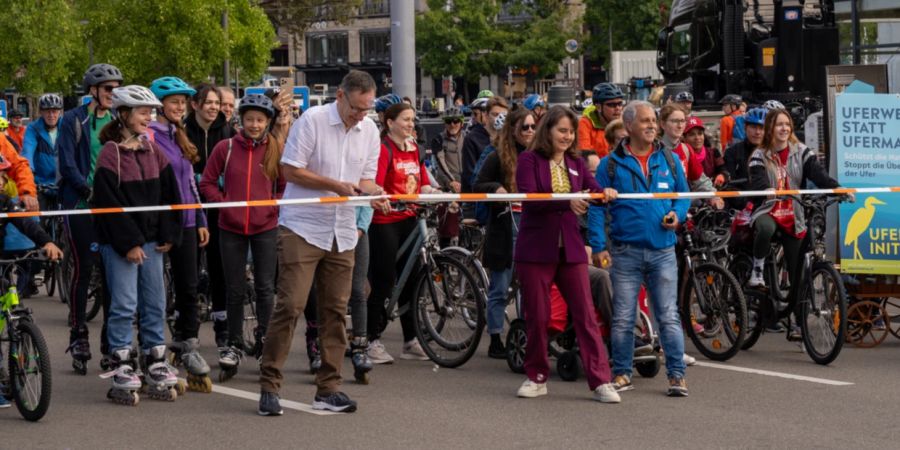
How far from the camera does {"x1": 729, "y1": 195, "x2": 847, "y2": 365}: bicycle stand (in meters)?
10.3

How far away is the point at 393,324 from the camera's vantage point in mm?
13375

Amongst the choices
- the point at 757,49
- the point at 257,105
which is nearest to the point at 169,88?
the point at 257,105

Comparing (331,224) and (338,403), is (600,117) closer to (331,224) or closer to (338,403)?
(331,224)

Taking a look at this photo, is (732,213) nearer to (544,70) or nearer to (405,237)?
(405,237)

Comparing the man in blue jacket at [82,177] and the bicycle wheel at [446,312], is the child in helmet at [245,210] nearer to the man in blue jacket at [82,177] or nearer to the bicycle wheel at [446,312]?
the man in blue jacket at [82,177]

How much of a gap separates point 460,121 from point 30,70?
43.3 m

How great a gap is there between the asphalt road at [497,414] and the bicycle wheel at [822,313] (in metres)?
0.12

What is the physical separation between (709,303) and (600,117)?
2.14 m

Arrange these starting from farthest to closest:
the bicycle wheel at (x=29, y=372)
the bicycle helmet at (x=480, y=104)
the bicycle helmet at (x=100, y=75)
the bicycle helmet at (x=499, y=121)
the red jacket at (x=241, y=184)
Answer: the bicycle helmet at (x=480, y=104) → the bicycle helmet at (x=499, y=121) → the bicycle helmet at (x=100, y=75) → the red jacket at (x=241, y=184) → the bicycle wheel at (x=29, y=372)

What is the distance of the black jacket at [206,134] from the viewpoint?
1093 centimetres

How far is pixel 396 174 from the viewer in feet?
35.3

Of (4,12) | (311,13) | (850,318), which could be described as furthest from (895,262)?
(311,13)

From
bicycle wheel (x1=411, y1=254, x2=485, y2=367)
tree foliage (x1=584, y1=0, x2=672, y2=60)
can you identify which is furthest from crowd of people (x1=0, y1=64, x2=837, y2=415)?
tree foliage (x1=584, y1=0, x2=672, y2=60)

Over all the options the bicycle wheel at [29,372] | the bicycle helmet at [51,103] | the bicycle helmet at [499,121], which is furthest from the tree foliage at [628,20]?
the bicycle wheel at [29,372]
